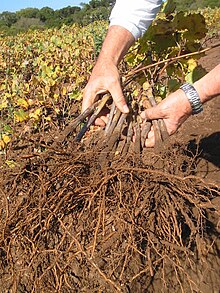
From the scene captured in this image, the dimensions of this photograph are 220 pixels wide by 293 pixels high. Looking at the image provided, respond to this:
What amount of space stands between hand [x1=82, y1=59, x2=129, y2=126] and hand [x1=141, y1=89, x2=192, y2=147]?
0.13 meters

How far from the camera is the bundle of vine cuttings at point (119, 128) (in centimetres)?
201

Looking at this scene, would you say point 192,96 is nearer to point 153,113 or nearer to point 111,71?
point 153,113

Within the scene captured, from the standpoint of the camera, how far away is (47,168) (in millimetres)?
1876

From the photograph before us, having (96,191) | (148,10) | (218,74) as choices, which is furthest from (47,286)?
(148,10)

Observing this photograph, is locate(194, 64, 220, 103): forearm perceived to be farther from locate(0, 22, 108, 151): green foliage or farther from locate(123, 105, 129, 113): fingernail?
locate(0, 22, 108, 151): green foliage

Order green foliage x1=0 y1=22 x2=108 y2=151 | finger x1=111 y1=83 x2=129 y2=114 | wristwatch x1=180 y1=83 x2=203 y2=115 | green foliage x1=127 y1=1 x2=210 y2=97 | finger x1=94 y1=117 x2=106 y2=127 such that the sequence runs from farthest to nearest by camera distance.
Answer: green foliage x1=0 y1=22 x2=108 y2=151, green foliage x1=127 y1=1 x2=210 y2=97, finger x1=94 y1=117 x2=106 y2=127, finger x1=111 y1=83 x2=129 y2=114, wristwatch x1=180 y1=83 x2=203 y2=115

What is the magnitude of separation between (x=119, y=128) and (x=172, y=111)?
0.26 metres

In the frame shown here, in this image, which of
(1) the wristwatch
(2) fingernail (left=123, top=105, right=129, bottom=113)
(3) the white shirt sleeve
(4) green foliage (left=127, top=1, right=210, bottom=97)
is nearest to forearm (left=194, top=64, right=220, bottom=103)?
(1) the wristwatch

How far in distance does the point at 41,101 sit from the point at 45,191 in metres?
1.84

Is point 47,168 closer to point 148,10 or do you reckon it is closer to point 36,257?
point 36,257

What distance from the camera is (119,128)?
205cm

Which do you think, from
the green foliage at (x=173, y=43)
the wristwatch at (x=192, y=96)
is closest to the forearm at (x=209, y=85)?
the wristwatch at (x=192, y=96)

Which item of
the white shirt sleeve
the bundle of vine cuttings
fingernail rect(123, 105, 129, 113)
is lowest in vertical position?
the bundle of vine cuttings

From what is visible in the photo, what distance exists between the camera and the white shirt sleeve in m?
2.08
